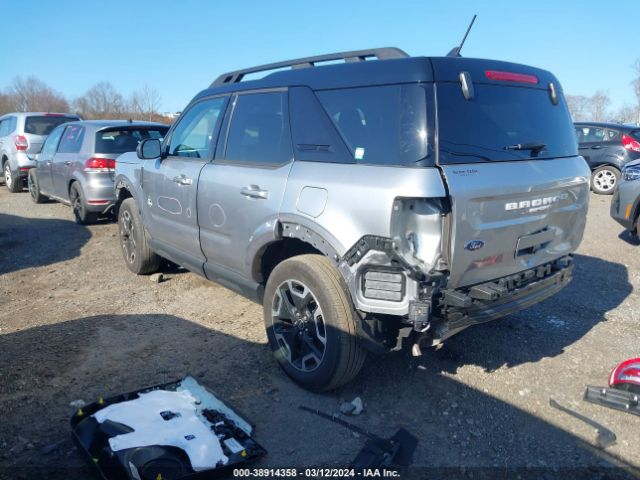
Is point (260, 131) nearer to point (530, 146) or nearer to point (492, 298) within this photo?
point (530, 146)

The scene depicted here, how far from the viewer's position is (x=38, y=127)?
12.0m

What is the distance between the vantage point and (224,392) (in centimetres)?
346

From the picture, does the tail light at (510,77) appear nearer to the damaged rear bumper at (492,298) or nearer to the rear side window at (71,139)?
the damaged rear bumper at (492,298)

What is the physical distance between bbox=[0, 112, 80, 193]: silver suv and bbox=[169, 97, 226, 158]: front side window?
342 inches

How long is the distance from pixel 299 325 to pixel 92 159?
5.79 m

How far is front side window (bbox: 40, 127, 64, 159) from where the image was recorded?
9286 millimetres

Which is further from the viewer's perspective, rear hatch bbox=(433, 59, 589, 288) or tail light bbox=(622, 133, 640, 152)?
tail light bbox=(622, 133, 640, 152)

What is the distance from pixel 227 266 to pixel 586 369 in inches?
113

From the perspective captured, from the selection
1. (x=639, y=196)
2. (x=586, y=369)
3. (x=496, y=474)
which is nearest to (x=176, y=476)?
(x=496, y=474)

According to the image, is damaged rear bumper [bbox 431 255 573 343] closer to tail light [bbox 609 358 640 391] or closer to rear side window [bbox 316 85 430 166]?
tail light [bbox 609 358 640 391]

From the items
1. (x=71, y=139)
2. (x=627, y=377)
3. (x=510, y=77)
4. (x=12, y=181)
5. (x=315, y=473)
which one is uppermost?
(x=510, y=77)

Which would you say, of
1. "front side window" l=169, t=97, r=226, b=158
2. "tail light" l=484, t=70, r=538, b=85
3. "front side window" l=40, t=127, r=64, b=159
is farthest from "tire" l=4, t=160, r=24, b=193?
"tail light" l=484, t=70, r=538, b=85

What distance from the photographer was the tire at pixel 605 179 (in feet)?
39.0

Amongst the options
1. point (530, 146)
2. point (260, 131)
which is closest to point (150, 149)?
point (260, 131)
